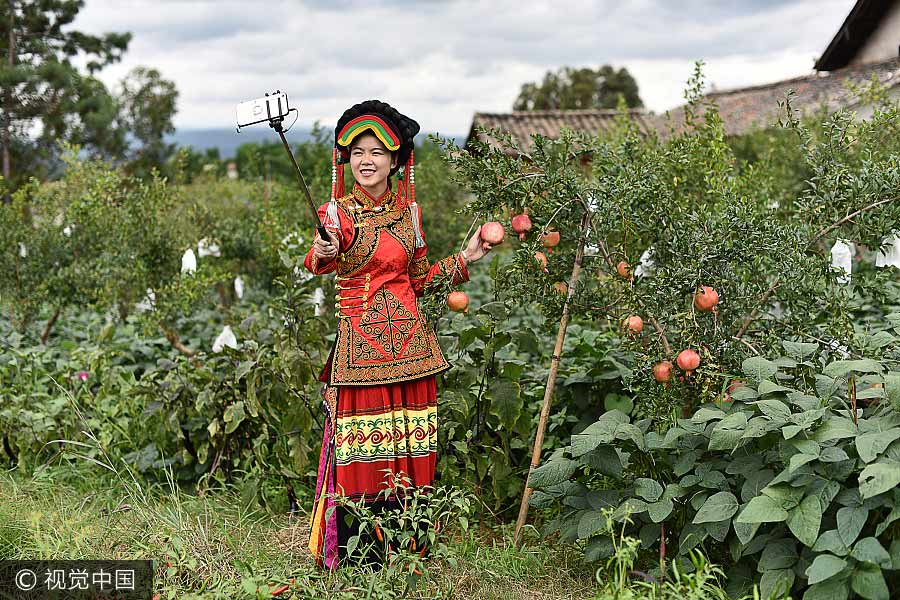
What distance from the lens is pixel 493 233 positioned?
9.97ft

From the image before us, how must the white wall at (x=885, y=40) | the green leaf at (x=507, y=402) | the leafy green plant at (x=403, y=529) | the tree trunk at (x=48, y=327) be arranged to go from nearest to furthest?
the leafy green plant at (x=403, y=529)
the green leaf at (x=507, y=402)
the tree trunk at (x=48, y=327)
the white wall at (x=885, y=40)

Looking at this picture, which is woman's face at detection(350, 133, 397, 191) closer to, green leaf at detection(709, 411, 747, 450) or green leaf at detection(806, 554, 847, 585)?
green leaf at detection(709, 411, 747, 450)

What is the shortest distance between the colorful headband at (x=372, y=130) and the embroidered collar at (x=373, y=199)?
0.17 m

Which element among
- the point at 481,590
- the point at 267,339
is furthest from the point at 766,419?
the point at 267,339

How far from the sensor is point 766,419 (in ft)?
8.73

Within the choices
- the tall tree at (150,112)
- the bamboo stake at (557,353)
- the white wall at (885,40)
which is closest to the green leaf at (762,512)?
the bamboo stake at (557,353)

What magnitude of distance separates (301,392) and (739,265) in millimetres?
1886

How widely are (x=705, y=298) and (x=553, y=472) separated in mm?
801

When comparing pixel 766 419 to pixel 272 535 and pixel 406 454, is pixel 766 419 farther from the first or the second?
pixel 272 535

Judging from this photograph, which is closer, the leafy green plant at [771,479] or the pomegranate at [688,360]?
the leafy green plant at [771,479]

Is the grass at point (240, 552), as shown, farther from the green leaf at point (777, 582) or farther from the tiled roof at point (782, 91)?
the tiled roof at point (782, 91)

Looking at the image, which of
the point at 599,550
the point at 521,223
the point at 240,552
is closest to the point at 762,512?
the point at 599,550

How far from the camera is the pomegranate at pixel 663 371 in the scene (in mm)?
3045

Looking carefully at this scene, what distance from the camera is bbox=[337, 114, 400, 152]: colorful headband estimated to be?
305 cm
